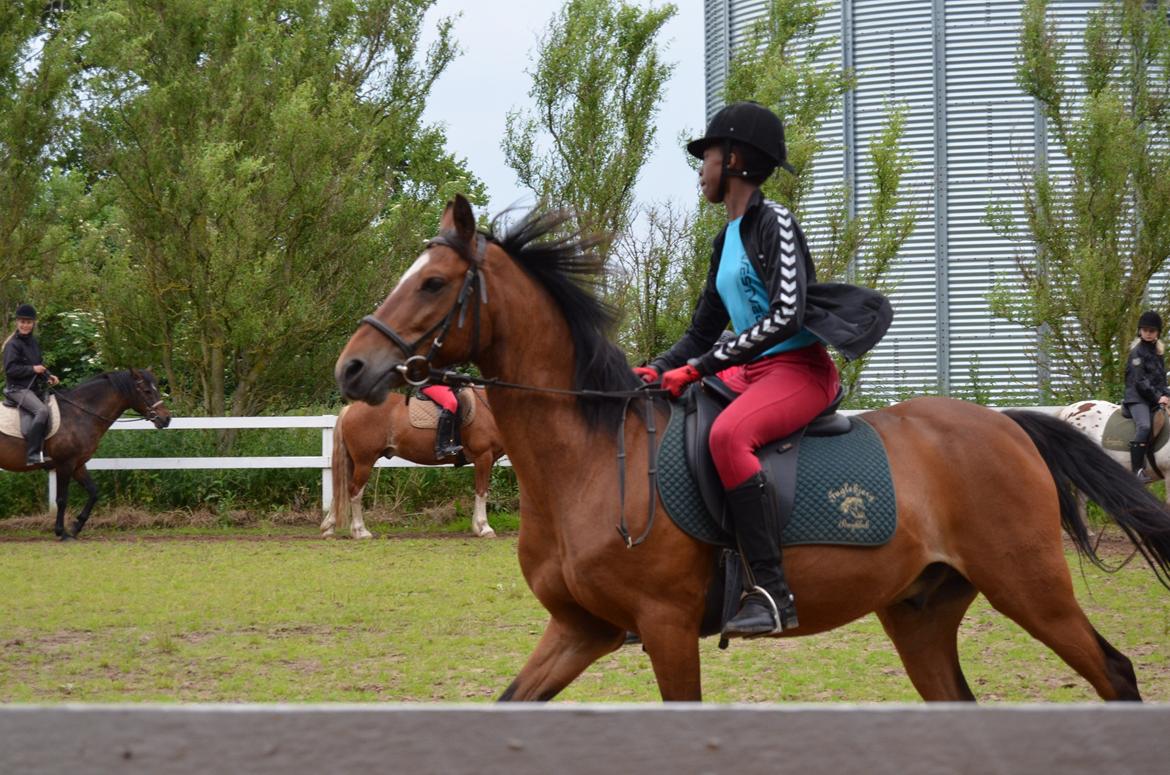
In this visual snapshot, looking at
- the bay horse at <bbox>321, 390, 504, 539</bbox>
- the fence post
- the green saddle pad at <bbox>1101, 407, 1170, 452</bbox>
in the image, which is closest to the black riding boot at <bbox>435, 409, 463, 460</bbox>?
the bay horse at <bbox>321, 390, 504, 539</bbox>

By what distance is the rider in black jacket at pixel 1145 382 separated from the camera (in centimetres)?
1444

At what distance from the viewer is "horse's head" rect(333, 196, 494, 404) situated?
4406 millimetres

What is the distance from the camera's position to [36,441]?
16375 mm

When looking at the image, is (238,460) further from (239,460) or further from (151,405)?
(151,405)

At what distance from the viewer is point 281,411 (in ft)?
70.7

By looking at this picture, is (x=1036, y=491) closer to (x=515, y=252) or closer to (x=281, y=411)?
(x=515, y=252)

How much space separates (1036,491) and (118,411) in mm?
14852

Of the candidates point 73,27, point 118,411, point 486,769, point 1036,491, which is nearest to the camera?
point 486,769

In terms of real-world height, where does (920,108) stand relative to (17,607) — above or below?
above

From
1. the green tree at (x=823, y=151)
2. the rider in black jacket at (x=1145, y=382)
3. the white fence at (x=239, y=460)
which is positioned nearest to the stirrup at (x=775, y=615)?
the rider in black jacket at (x=1145, y=382)

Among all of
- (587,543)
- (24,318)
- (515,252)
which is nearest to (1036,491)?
(587,543)

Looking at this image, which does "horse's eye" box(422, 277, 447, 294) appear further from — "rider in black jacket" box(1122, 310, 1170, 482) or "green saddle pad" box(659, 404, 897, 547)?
"rider in black jacket" box(1122, 310, 1170, 482)

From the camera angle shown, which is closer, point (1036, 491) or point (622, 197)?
point (1036, 491)

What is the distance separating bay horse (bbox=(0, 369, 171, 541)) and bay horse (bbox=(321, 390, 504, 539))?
2.97 m
